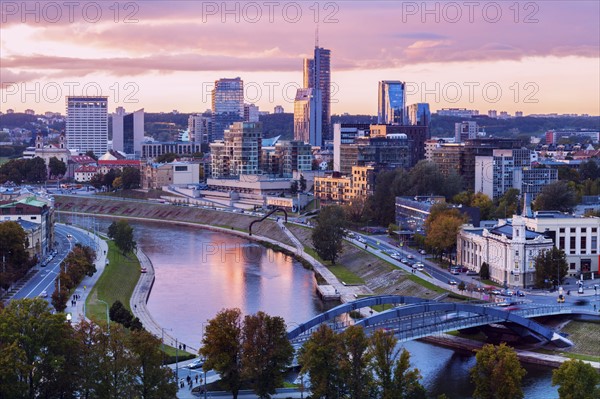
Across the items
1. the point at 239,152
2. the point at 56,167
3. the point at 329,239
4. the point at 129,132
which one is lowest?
the point at 329,239

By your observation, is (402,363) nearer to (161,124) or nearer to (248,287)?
(248,287)

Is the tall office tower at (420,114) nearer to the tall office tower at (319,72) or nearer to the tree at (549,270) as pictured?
the tall office tower at (319,72)

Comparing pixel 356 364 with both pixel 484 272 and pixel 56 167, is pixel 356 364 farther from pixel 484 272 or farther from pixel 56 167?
pixel 56 167

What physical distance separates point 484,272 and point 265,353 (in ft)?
43.2

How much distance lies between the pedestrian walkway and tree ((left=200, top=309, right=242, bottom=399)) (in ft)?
10.3

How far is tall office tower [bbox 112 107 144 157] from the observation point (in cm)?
11438

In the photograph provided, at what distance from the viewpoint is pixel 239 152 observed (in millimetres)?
68000

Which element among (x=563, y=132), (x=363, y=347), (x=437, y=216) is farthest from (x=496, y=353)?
(x=563, y=132)

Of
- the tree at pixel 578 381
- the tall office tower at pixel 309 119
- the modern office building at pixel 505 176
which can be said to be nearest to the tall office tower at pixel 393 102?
the tall office tower at pixel 309 119

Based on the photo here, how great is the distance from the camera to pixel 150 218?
58.2 meters

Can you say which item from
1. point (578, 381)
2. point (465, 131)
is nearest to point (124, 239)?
point (578, 381)

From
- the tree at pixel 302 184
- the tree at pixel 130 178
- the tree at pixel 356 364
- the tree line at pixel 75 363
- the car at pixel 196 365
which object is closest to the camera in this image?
the tree line at pixel 75 363

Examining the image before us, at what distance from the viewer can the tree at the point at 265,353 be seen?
18.3 metres

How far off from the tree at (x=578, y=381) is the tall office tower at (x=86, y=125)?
98147 millimetres
